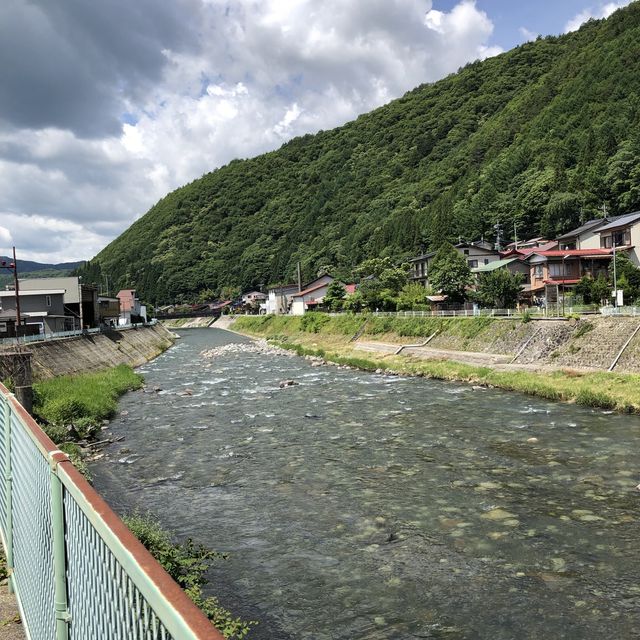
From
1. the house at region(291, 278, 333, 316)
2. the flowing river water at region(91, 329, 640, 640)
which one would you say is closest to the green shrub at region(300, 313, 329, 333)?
the house at region(291, 278, 333, 316)

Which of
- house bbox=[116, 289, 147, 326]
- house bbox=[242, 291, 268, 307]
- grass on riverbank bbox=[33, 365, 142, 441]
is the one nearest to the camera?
grass on riverbank bbox=[33, 365, 142, 441]

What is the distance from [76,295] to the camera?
5716 cm

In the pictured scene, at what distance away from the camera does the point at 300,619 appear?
27.1 feet

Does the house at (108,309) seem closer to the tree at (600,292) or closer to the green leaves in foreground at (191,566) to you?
the tree at (600,292)

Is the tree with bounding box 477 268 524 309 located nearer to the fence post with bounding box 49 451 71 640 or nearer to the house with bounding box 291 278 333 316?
the house with bounding box 291 278 333 316

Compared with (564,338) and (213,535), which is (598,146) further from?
(213,535)

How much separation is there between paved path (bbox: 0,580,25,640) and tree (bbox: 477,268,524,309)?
47.8 metres

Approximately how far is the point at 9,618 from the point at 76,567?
2790mm

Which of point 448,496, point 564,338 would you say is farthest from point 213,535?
point 564,338

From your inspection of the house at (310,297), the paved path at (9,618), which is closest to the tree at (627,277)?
the paved path at (9,618)

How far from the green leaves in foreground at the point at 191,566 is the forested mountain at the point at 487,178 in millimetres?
82409

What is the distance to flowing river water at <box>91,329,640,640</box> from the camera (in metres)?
8.37

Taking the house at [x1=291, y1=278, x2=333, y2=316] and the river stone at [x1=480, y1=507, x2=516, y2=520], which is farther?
the house at [x1=291, y1=278, x2=333, y2=316]

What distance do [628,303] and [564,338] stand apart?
13.1 meters
